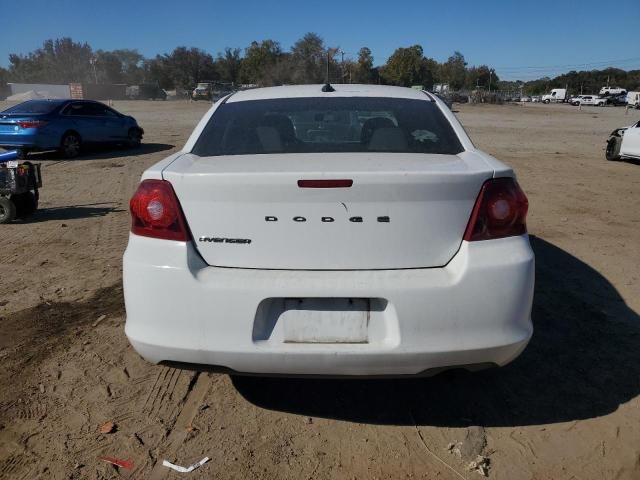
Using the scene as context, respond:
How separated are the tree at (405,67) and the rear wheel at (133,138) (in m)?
79.0

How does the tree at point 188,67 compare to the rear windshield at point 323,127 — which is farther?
the tree at point 188,67

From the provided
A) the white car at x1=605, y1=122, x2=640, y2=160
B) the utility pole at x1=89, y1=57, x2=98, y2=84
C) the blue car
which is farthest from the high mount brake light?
the utility pole at x1=89, y1=57, x2=98, y2=84

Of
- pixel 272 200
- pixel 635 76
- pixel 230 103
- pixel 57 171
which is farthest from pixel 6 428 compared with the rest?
pixel 635 76

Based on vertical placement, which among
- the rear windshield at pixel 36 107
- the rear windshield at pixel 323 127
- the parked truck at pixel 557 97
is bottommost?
the parked truck at pixel 557 97

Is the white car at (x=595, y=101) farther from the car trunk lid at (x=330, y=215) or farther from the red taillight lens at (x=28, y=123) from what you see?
the car trunk lid at (x=330, y=215)

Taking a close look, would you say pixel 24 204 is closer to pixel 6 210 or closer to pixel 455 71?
pixel 6 210

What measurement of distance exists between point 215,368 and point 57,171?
10745 mm

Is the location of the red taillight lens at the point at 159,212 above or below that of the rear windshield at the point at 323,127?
below

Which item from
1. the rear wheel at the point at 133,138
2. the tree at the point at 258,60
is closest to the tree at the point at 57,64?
the tree at the point at 258,60

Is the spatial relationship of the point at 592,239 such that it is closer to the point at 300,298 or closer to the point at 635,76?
the point at 300,298

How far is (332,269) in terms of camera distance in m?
2.36

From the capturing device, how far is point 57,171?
37.9 feet

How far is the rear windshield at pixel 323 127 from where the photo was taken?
296 cm

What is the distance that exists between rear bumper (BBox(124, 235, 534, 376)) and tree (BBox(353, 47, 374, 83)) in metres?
80.6
